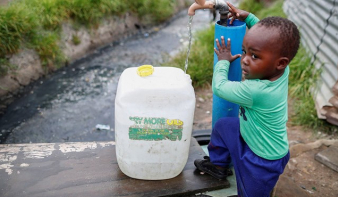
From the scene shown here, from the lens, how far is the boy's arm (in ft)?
6.50

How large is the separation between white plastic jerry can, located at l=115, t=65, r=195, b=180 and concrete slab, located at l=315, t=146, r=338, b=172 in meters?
1.55

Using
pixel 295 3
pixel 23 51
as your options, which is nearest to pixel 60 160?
pixel 23 51

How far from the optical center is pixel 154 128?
219 cm

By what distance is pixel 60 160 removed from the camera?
2531mm

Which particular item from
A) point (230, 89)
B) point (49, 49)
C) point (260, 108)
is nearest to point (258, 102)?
point (260, 108)

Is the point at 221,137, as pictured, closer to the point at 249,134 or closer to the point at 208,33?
the point at 249,134

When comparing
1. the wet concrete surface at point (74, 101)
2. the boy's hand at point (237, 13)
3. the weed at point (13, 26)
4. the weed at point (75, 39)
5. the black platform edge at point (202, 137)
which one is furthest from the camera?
the weed at point (75, 39)

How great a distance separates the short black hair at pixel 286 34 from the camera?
182cm

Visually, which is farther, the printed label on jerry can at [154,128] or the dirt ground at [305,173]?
the dirt ground at [305,173]

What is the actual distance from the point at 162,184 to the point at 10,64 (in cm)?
339

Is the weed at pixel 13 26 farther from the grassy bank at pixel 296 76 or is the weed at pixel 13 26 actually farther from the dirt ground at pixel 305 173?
the dirt ground at pixel 305 173

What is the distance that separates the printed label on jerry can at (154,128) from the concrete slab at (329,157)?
1686 mm

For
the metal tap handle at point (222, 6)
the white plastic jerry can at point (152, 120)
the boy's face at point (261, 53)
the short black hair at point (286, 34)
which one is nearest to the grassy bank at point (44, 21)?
the white plastic jerry can at point (152, 120)

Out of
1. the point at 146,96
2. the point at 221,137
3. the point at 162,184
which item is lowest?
the point at 162,184
